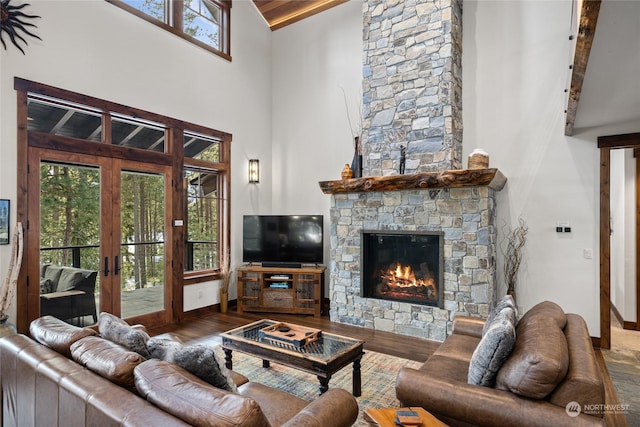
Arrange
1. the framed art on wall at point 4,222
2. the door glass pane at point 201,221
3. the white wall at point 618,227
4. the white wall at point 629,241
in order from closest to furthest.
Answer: the framed art on wall at point 4,222
the white wall at point 629,241
the white wall at point 618,227
the door glass pane at point 201,221

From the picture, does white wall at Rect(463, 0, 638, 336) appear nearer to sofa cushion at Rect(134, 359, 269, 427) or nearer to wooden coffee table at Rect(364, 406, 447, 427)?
wooden coffee table at Rect(364, 406, 447, 427)

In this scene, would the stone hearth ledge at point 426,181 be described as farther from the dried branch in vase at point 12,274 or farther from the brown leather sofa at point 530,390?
the dried branch in vase at point 12,274

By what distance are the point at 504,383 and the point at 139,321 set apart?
434cm

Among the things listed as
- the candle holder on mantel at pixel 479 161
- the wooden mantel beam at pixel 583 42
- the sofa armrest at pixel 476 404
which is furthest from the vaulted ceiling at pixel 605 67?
the sofa armrest at pixel 476 404

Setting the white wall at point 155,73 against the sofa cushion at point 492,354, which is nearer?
the sofa cushion at point 492,354

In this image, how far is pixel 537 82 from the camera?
14.7 ft

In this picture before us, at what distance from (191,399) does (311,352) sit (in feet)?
4.85

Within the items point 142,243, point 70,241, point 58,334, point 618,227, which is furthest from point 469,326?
point 70,241

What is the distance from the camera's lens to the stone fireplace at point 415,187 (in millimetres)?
4246

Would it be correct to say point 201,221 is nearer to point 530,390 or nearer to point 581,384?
point 530,390

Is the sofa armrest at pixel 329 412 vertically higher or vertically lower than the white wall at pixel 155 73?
lower

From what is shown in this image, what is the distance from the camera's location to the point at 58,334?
1999mm

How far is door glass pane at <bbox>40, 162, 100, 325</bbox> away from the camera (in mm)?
3854

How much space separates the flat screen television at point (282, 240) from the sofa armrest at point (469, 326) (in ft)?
8.87
